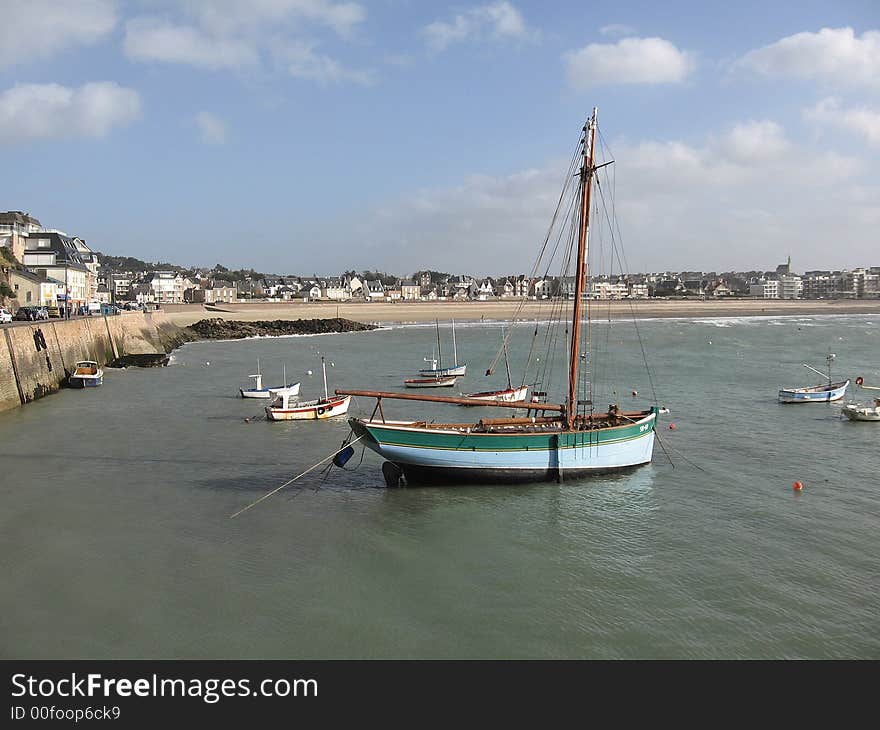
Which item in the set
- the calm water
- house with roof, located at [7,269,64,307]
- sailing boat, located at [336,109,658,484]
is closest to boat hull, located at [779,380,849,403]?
the calm water

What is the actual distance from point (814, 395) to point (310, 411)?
73.5ft

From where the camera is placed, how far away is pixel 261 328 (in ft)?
287

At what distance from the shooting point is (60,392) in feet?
117

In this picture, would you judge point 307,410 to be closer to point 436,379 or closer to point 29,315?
point 436,379

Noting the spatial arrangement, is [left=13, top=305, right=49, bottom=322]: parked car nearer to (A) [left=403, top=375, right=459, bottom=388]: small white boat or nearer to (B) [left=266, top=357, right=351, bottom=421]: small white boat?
(B) [left=266, top=357, right=351, bottom=421]: small white boat

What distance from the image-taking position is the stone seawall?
30156 mm

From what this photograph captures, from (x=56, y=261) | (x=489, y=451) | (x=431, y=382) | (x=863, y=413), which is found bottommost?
(x=863, y=413)

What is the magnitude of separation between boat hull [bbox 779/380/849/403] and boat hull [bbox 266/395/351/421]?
65.4ft

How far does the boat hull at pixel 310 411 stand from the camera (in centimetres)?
2825

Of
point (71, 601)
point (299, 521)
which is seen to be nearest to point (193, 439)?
point (299, 521)

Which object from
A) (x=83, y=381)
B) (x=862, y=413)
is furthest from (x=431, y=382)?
(x=862, y=413)

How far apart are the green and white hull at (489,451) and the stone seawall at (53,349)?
1985 cm
